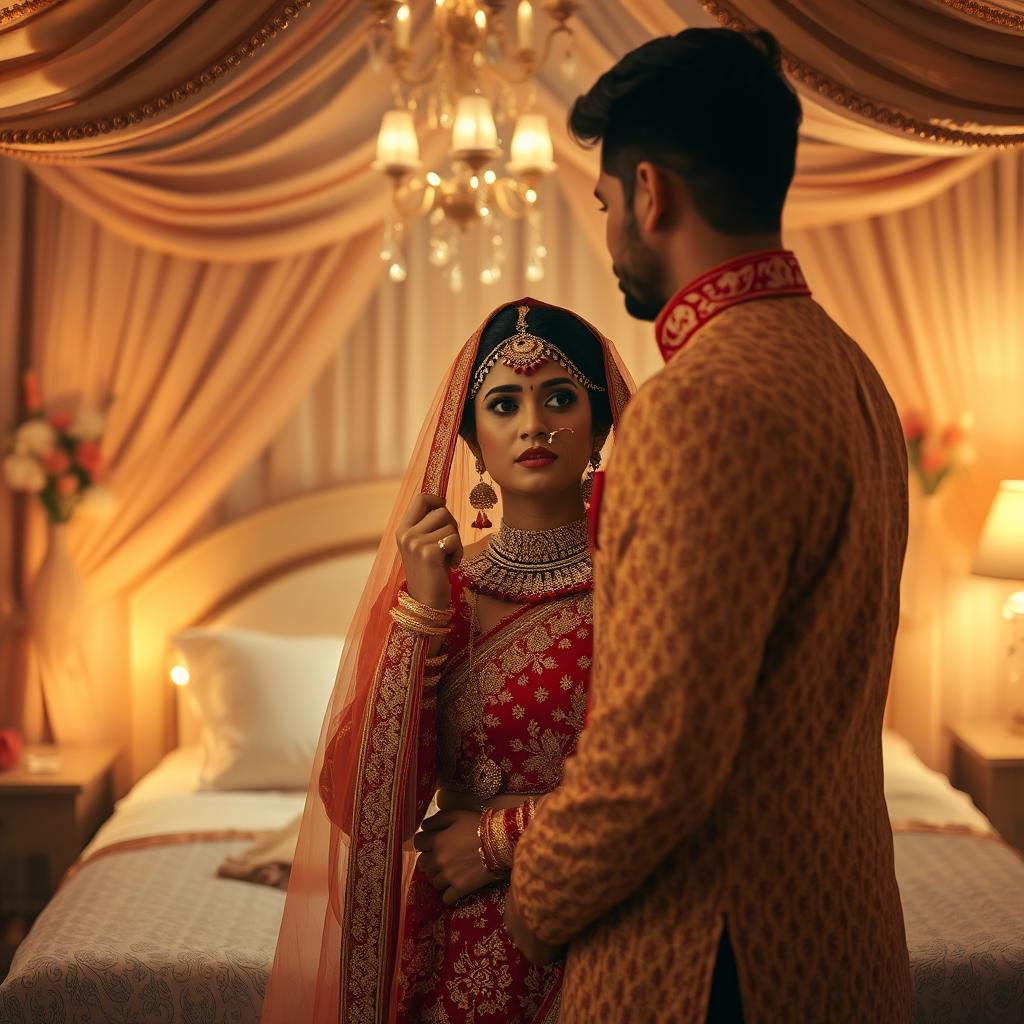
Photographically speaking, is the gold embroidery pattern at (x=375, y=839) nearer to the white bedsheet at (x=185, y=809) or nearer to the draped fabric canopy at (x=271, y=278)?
the white bedsheet at (x=185, y=809)

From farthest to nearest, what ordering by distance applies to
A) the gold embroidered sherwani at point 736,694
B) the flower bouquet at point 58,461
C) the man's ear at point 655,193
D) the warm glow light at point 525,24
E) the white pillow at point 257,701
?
the flower bouquet at point 58,461, the white pillow at point 257,701, the warm glow light at point 525,24, the man's ear at point 655,193, the gold embroidered sherwani at point 736,694

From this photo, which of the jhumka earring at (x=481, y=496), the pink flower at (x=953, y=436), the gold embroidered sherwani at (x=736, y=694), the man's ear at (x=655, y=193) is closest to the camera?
the gold embroidered sherwani at (x=736, y=694)

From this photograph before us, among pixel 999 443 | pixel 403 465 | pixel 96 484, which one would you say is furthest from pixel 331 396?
pixel 999 443

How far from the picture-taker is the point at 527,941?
1223 mm

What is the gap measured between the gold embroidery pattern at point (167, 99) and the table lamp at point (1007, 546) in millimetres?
2516

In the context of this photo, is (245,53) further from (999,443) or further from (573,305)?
(999,443)

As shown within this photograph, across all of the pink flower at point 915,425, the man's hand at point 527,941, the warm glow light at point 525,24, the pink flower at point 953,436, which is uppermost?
the warm glow light at point 525,24

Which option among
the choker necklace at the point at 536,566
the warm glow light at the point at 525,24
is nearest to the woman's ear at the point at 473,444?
the choker necklace at the point at 536,566

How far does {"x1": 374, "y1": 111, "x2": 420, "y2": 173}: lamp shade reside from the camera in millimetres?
2836

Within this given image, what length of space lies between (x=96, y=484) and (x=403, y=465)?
37.5 inches

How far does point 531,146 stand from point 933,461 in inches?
66.4

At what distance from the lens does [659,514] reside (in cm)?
104

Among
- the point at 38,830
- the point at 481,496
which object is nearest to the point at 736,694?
the point at 481,496

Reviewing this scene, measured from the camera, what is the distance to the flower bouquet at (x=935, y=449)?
374cm
